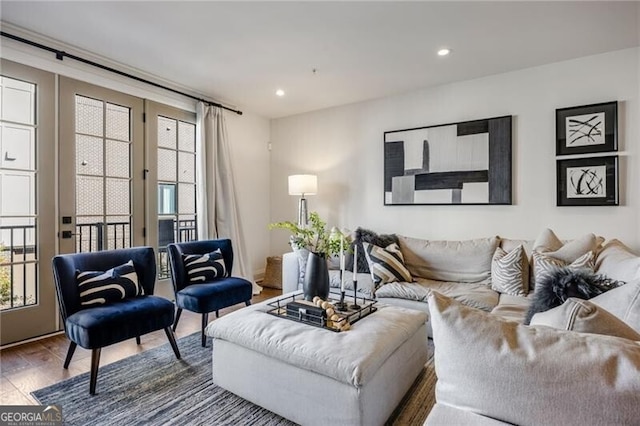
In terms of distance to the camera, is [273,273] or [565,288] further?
[273,273]

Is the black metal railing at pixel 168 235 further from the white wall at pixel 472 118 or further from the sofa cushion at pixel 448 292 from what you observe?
the sofa cushion at pixel 448 292

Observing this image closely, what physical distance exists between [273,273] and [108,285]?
241 cm

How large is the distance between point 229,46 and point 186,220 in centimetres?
212

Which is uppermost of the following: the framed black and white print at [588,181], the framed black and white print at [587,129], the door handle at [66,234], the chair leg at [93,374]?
the framed black and white print at [587,129]

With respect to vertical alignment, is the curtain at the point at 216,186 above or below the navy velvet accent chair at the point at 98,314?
above

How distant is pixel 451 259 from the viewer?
10.6ft

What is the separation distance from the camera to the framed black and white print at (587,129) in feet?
9.50

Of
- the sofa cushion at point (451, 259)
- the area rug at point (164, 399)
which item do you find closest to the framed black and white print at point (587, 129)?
the sofa cushion at point (451, 259)

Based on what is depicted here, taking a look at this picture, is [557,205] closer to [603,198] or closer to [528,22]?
[603,198]

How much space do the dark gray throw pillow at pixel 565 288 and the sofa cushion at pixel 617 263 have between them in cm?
51

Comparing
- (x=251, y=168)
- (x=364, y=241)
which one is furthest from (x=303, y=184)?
(x=364, y=241)

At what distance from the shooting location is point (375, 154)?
416 cm

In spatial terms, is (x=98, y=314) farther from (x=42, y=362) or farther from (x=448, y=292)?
(x=448, y=292)

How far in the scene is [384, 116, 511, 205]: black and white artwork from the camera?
338 cm
